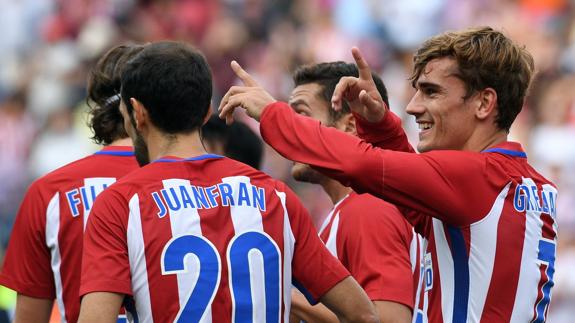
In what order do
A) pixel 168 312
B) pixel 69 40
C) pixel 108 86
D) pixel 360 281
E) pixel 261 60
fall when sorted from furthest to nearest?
pixel 69 40
pixel 261 60
pixel 108 86
pixel 360 281
pixel 168 312

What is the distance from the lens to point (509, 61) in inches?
164

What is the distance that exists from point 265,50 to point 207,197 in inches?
400

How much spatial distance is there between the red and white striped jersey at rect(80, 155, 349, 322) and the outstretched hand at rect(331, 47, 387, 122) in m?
0.41

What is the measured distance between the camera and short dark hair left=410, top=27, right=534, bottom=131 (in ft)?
13.6

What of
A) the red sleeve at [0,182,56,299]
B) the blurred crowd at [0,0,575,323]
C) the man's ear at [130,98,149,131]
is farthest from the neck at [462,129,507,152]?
the blurred crowd at [0,0,575,323]

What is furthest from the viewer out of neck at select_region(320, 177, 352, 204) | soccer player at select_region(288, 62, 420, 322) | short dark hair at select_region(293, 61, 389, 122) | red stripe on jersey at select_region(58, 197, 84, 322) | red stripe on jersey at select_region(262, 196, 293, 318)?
short dark hair at select_region(293, 61, 389, 122)

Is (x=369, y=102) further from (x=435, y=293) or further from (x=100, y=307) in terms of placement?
(x=100, y=307)

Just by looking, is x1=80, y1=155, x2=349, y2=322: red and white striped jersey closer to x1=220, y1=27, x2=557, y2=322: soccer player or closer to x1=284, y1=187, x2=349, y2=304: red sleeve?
x1=284, y1=187, x2=349, y2=304: red sleeve

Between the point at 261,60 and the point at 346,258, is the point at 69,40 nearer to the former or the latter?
the point at 261,60

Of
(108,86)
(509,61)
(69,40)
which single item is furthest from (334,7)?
(509,61)

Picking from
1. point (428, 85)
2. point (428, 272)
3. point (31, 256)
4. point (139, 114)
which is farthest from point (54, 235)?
point (428, 85)

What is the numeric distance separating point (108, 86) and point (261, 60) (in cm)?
876

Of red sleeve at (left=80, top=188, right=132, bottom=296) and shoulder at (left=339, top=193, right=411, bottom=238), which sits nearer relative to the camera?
red sleeve at (left=80, top=188, right=132, bottom=296)

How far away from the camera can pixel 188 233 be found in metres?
3.88
